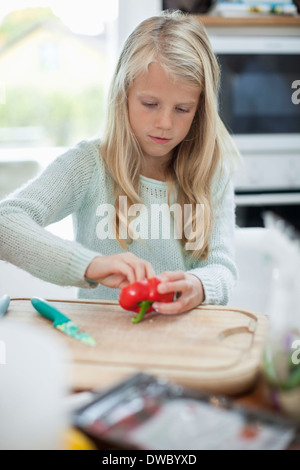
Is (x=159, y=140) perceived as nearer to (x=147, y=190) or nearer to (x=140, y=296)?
(x=147, y=190)

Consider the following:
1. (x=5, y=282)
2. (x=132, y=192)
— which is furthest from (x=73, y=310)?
(x=5, y=282)

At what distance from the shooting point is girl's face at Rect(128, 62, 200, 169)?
1115mm

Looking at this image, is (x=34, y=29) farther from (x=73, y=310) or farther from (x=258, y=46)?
(x=73, y=310)

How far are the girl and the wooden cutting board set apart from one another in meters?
0.07

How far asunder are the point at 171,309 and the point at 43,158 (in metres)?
1.82

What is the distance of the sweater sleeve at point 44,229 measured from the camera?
0.98m

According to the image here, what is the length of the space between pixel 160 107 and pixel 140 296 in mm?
443

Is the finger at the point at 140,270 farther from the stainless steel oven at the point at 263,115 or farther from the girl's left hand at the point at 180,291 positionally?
the stainless steel oven at the point at 263,115

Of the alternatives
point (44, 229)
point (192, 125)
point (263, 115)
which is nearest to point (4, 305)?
point (44, 229)

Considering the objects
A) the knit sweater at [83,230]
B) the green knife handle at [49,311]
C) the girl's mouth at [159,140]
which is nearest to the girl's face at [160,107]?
the girl's mouth at [159,140]

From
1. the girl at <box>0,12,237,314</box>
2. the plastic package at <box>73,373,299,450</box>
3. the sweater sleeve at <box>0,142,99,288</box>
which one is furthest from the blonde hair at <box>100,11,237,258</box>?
the plastic package at <box>73,373,299,450</box>

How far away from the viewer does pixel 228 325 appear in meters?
0.85

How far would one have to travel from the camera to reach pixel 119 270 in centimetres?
95

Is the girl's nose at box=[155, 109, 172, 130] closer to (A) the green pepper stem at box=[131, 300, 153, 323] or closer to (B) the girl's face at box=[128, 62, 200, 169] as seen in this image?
(B) the girl's face at box=[128, 62, 200, 169]
